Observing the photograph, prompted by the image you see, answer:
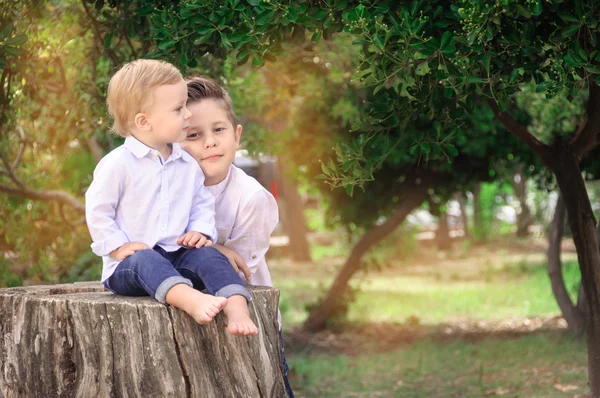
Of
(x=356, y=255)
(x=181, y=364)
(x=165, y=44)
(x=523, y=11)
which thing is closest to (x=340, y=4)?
(x=523, y=11)

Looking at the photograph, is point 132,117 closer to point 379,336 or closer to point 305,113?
point 305,113

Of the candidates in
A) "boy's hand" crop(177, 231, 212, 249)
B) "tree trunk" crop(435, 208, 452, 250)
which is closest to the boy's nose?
"boy's hand" crop(177, 231, 212, 249)

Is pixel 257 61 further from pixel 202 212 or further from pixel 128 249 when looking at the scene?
pixel 128 249

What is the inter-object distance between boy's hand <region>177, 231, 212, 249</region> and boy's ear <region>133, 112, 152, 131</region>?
463 mm

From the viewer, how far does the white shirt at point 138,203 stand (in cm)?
340

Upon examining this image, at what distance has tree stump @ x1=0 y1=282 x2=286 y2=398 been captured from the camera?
3275 millimetres

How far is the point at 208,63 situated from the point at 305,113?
2928 mm

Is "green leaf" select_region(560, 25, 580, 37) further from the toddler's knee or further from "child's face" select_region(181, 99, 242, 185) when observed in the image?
the toddler's knee

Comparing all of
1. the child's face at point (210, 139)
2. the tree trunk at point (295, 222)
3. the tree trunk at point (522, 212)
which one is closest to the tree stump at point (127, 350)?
the child's face at point (210, 139)

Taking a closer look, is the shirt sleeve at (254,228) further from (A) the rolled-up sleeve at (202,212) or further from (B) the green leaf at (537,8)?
(B) the green leaf at (537,8)

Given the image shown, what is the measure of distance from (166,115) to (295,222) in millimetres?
15013

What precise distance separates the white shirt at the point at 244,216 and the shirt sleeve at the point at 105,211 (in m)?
0.53

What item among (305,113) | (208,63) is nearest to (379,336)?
(305,113)

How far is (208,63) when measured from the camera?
21.6 ft
